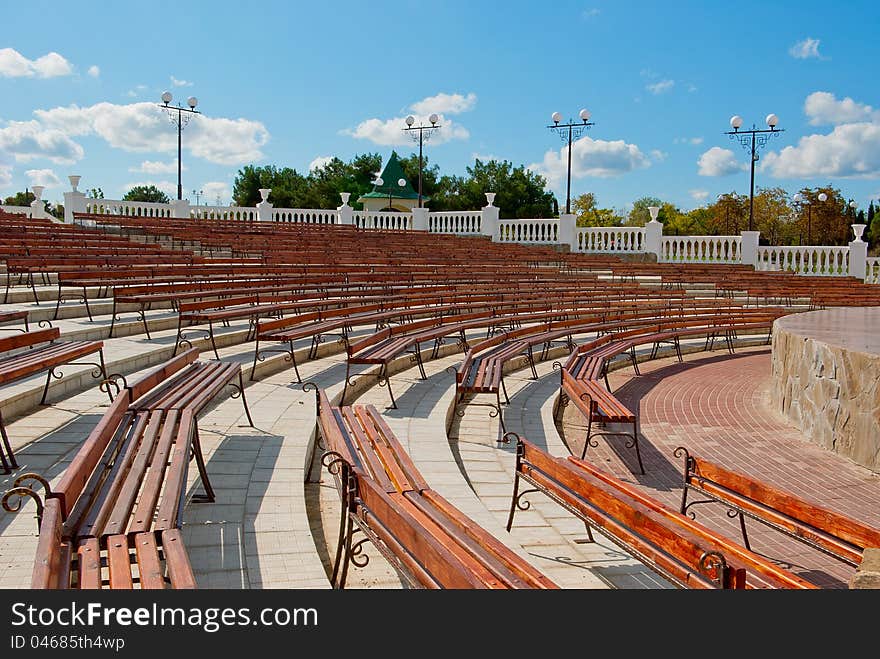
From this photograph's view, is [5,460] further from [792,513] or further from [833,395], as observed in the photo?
[833,395]

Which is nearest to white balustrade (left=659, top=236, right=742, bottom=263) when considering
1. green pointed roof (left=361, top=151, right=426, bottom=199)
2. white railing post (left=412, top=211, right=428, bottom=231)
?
white railing post (left=412, top=211, right=428, bottom=231)

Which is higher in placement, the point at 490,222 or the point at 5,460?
the point at 490,222

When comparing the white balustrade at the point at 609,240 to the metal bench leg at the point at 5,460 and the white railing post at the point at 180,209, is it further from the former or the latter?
the metal bench leg at the point at 5,460

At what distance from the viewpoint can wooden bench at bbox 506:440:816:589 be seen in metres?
3.22

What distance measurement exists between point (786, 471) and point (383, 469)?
187 inches

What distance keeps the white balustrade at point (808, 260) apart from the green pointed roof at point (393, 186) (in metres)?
36.0

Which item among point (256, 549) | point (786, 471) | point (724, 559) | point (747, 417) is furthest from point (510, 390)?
point (724, 559)

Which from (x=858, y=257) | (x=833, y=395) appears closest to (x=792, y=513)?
(x=833, y=395)

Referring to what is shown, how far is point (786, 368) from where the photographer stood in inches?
382

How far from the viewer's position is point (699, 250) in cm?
2603

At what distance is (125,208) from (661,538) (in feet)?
87.9

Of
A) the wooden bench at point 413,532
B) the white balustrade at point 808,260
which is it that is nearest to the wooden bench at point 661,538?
the wooden bench at point 413,532

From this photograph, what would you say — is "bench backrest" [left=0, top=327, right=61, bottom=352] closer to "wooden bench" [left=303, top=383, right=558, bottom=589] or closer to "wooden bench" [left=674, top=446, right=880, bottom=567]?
"wooden bench" [left=303, top=383, right=558, bottom=589]

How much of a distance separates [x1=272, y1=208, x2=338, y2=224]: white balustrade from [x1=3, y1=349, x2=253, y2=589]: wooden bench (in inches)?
1010
